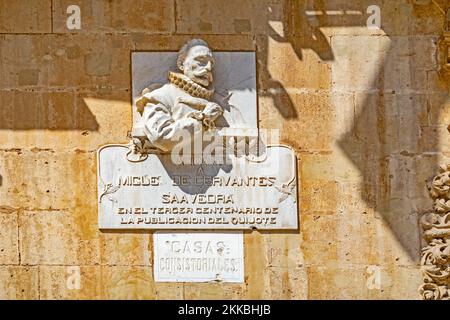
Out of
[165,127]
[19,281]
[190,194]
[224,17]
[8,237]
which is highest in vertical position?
[224,17]

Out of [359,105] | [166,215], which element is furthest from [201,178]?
[359,105]

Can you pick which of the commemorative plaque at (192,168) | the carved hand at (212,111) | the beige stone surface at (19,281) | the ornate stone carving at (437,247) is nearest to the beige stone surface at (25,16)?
the commemorative plaque at (192,168)

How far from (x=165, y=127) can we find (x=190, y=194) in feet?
2.36

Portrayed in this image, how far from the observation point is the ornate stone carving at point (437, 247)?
61.2ft

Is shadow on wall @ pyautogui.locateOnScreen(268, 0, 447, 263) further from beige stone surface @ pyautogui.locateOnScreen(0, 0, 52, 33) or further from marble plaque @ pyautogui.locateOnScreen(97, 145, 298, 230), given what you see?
beige stone surface @ pyautogui.locateOnScreen(0, 0, 52, 33)

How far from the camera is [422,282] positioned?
18766 millimetres

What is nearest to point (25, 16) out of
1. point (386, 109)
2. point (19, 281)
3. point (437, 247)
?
point (19, 281)

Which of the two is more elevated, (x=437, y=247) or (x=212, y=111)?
(x=212, y=111)

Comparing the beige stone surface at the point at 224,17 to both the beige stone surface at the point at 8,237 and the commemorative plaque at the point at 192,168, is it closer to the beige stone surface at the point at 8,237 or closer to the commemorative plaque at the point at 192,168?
the commemorative plaque at the point at 192,168

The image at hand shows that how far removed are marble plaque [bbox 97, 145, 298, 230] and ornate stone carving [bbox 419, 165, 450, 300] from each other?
1.34 metres

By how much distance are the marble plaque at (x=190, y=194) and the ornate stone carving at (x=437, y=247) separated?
134cm

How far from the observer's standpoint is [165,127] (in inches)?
732

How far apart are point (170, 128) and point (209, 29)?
1.16 m

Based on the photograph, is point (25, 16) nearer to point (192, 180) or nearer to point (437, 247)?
point (192, 180)
